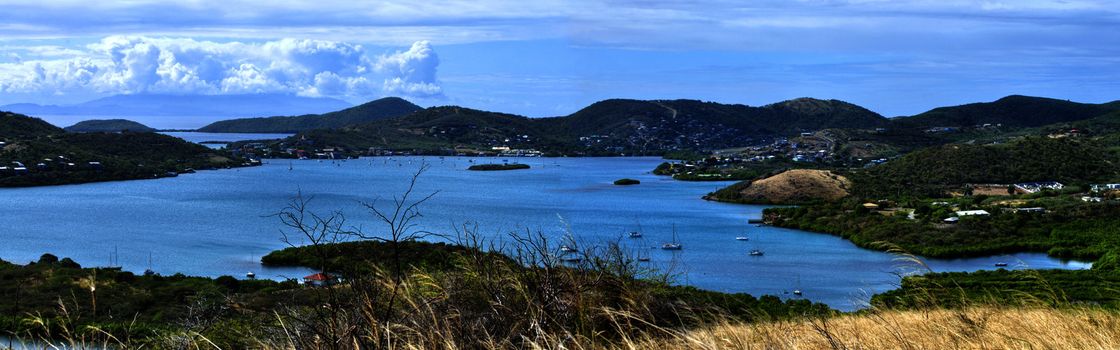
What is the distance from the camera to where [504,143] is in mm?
198375

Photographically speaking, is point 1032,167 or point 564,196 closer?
point 1032,167

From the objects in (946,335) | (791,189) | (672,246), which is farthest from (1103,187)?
(946,335)

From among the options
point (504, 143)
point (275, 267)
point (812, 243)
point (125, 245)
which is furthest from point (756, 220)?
point (504, 143)

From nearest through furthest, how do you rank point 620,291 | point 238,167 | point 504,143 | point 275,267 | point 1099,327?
point 1099,327
point 620,291
point 275,267
point 238,167
point 504,143

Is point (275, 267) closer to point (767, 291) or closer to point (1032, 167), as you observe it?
point (767, 291)

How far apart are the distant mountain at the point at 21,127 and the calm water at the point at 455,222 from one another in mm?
23575

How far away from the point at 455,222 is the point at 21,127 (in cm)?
8928

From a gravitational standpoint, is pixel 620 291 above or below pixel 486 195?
above

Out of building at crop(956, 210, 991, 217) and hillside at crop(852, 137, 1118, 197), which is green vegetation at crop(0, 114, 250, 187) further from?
building at crop(956, 210, 991, 217)

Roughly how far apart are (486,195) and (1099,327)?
8985 cm

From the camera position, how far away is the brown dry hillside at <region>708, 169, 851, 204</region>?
277 feet

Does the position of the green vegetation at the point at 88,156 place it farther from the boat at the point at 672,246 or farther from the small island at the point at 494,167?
the boat at the point at 672,246

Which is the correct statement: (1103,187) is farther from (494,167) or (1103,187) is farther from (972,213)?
(494,167)

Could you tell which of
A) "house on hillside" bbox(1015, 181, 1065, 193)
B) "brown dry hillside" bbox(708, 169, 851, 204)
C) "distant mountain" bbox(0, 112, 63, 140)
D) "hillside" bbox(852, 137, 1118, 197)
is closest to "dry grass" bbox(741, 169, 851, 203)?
"brown dry hillside" bbox(708, 169, 851, 204)
